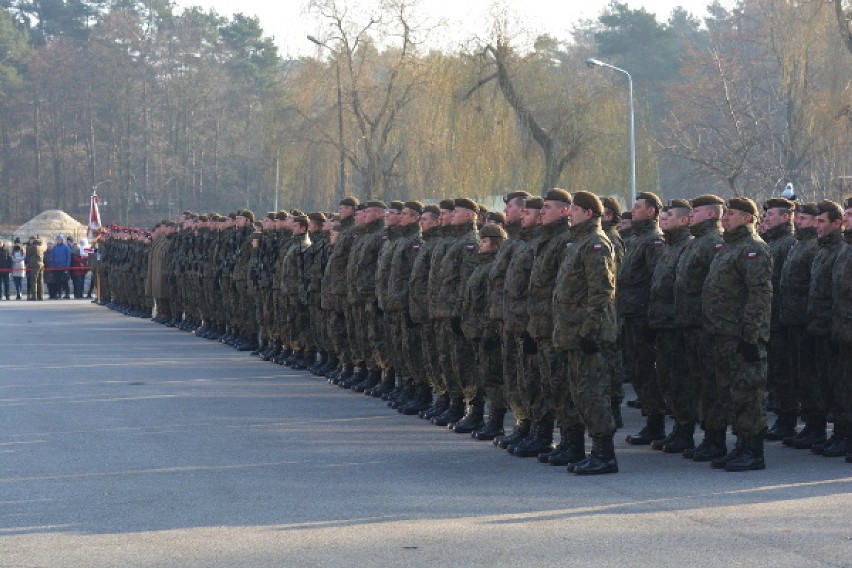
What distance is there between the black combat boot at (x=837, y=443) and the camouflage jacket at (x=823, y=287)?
0.75m

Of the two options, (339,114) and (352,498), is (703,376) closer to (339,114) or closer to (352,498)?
(352,498)

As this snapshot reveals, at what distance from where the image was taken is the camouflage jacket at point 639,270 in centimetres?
1277

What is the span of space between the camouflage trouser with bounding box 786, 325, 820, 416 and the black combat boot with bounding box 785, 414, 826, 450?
0.07 meters

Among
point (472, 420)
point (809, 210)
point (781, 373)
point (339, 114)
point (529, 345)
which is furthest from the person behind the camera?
point (339, 114)

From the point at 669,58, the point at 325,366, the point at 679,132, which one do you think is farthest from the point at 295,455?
the point at 669,58

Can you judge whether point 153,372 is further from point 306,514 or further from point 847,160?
point 847,160

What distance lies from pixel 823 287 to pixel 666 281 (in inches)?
48.2

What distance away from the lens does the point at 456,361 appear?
13617mm

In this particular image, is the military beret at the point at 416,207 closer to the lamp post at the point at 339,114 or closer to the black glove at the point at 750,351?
the black glove at the point at 750,351

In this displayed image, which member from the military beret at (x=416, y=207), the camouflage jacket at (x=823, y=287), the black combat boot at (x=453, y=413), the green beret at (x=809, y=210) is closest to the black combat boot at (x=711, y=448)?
the camouflage jacket at (x=823, y=287)

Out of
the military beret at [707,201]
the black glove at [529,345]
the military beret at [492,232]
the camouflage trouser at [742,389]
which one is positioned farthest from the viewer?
the military beret at [492,232]

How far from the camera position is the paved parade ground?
8078 mm

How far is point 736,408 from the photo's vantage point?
11039 millimetres

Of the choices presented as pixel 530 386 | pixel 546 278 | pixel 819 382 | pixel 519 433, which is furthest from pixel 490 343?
pixel 819 382
